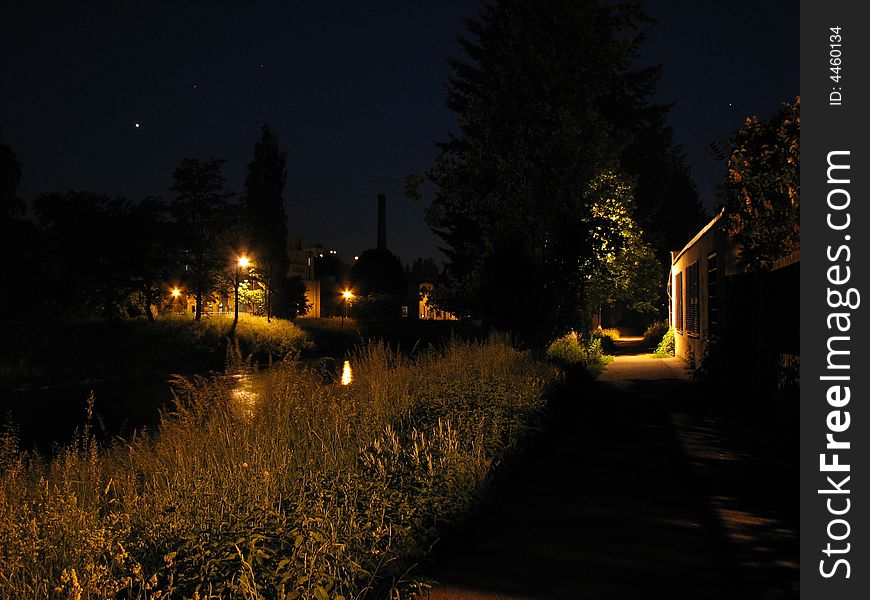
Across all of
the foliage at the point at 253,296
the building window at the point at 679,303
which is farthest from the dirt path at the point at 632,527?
the foliage at the point at 253,296

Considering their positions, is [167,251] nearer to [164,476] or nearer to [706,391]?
[706,391]

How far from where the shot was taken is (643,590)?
520 centimetres

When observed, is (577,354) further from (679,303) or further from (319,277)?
(319,277)

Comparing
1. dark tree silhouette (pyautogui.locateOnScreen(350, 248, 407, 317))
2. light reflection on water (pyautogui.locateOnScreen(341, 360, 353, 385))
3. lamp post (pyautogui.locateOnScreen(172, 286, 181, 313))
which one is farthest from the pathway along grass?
dark tree silhouette (pyautogui.locateOnScreen(350, 248, 407, 317))

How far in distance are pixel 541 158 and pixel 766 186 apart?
832 centimetres

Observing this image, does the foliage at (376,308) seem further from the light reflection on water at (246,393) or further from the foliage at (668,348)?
the light reflection on water at (246,393)

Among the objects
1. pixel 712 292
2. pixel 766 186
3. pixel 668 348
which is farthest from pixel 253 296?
pixel 766 186

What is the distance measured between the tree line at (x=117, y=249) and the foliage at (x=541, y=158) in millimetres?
19295

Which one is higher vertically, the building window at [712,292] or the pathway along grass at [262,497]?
the building window at [712,292]

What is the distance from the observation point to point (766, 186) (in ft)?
41.5

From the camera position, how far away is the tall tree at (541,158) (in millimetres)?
19828

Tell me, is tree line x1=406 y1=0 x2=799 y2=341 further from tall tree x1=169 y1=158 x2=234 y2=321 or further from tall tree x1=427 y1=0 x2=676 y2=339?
tall tree x1=169 y1=158 x2=234 y2=321

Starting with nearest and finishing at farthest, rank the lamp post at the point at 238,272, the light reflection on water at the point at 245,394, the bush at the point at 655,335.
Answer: the light reflection on water at the point at 245,394 → the bush at the point at 655,335 → the lamp post at the point at 238,272

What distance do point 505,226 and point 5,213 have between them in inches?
880
